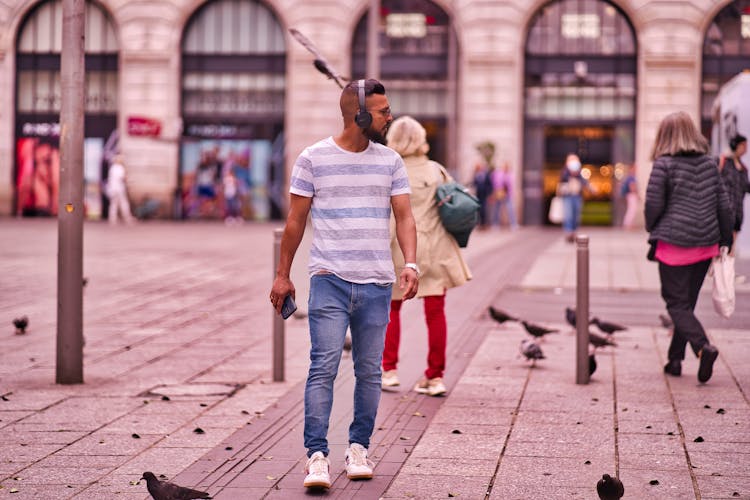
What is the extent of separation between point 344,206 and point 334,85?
2810 centimetres

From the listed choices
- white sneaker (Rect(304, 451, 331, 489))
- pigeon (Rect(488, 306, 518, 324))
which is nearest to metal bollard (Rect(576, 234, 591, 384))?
pigeon (Rect(488, 306, 518, 324))

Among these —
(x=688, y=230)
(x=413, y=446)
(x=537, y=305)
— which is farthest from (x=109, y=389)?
(x=537, y=305)

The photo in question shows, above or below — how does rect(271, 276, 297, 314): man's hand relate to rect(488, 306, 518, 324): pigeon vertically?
above

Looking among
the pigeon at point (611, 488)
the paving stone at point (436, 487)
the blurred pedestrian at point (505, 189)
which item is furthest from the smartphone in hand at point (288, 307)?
the blurred pedestrian at point (505, 189)

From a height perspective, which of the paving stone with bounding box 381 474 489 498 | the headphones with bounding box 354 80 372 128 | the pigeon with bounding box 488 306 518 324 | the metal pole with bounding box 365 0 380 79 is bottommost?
the paving stone with bounding box 381 474 489 498

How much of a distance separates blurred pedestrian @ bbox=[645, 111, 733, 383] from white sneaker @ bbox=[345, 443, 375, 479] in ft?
10.7

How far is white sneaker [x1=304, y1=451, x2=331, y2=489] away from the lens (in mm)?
5453

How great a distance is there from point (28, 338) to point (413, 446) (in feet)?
16.8

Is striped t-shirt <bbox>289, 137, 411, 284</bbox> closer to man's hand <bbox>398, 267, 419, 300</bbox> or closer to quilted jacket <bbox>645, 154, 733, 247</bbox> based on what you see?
man's hand <bbox>398, 267, 419, 300</bbox>

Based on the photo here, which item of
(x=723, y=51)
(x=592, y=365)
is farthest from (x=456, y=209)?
(x=723, y=51)

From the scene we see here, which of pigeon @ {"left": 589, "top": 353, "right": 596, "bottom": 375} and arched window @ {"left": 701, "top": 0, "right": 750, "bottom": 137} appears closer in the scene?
pigeon @ {"left": 589, "top": 353, "right": 596, "bottom": 375}

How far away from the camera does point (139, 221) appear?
35.0m

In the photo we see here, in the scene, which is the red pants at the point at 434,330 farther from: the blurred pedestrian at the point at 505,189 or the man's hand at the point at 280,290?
the blurred pedestrian at the point at 505,189

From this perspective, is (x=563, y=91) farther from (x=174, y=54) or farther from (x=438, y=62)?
(x=174, y=54)
